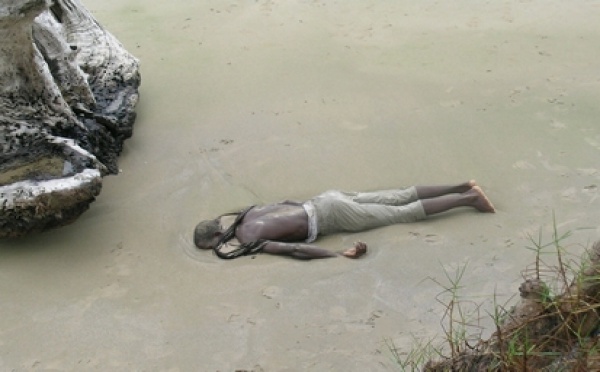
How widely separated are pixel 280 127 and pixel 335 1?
91.5 inches

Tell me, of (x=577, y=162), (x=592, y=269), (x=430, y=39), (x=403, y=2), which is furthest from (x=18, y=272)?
(x=403, y=2)

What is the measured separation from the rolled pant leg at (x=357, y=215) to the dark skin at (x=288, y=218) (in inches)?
3.2

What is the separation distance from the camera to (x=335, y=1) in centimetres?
716

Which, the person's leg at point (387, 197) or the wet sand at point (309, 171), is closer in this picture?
the wet sand at point (309, 171)

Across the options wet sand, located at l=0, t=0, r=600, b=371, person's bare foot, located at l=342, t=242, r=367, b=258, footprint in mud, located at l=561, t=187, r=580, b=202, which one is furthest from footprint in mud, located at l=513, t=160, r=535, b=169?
person's bare foot, located at l=342, t=242, r=367, b=258

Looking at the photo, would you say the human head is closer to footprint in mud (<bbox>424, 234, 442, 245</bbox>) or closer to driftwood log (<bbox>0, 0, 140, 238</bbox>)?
driftwood log (<bbox>0, 0, 140, 238</bbox>)

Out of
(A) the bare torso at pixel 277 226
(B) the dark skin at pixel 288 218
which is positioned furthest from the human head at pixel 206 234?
(A) the bare torso at pixel 277 226

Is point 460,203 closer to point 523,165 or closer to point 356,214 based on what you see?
point 356,214

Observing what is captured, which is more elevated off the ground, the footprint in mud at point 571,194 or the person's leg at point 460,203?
the footprint in mud at point 571,194

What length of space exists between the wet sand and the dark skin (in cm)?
8

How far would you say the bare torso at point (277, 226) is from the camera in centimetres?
410

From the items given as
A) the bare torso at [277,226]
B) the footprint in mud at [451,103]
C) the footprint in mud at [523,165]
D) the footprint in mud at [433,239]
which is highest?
the footprint in mud at [523,165]

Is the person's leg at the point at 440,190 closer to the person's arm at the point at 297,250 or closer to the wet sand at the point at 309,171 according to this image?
the wet sand at the point at 309,171

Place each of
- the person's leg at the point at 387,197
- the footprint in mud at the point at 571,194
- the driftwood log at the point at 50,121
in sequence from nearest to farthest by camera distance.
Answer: the driftwood log at the point at 50,121, the footprint in mud at the point at 571,194, the person's leg at the point at 387,197
